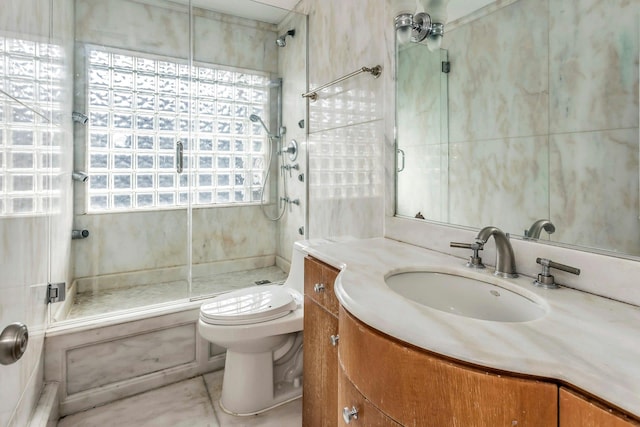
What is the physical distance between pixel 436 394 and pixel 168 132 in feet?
9.20

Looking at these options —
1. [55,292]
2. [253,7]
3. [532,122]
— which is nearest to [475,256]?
[532,122]

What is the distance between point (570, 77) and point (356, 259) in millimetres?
808

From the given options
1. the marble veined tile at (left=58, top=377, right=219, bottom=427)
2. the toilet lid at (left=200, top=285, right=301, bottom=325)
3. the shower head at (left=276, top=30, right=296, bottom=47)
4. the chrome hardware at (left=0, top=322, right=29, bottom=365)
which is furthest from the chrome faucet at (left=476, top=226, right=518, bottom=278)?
the shower head at (left=276, top=30, right=296, bottom=47)

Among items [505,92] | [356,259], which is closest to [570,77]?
[505,92]

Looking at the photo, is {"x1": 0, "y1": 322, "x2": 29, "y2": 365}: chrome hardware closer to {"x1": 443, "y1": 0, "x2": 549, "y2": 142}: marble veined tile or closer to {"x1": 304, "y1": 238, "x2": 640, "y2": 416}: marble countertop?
{"x1": 304, "y1": 238, "x2": 640, "y2": 416}: marble countertop

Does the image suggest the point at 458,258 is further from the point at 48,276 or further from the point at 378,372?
the point at 48,276

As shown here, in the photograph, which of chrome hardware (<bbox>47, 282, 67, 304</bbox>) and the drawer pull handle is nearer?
the drawer pull handle

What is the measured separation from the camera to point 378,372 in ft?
2.29

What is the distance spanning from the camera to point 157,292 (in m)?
2.41

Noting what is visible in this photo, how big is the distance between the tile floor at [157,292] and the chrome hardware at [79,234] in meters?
0.40

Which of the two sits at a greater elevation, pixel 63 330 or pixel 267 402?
pixel 63 330

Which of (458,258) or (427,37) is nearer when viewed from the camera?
(458,258)

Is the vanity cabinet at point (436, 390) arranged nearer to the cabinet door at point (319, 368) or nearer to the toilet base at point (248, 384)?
the cabinet door at point (319, 368)

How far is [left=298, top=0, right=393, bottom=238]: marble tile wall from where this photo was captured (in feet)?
5.53
